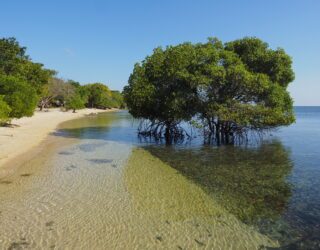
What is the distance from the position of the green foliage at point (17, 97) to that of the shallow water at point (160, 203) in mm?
18151

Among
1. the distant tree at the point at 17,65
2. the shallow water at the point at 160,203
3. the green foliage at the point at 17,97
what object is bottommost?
the shallow water at the point at 160,203

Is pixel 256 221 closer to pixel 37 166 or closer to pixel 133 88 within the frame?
pixel 37 166

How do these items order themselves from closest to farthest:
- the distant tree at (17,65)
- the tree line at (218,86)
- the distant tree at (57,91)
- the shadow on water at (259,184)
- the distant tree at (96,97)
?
the shadow on water at (259,184) → the tree line at (218,86) → the distant tree at (17,65) → the distant tree at (57,91) → the distant tree at (96,97)

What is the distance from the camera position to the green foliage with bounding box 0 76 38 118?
35.8m

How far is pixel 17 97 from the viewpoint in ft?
117

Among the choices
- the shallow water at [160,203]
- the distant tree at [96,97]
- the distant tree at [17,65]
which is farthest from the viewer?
the distant tree at [96,97]

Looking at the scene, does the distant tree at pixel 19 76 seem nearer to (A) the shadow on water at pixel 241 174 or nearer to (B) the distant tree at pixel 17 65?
(B) the distant tree at pixel 17 65

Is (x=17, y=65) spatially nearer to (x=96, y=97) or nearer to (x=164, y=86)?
(x=164, y=86)

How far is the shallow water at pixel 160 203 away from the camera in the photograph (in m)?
8.45

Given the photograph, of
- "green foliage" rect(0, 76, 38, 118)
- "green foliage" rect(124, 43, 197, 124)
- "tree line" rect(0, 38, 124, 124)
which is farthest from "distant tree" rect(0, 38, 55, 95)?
"green foliage" rect(124, 43, 197, 124)

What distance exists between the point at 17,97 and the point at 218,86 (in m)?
23.4

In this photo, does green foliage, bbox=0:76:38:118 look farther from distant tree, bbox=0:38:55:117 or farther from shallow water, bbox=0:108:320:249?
shallow water, bbox=0:108:320:249

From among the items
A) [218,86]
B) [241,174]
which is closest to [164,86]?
[218,86]

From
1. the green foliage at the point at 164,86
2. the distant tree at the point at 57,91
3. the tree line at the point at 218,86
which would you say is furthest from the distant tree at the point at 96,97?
the tree line at the point at 218,86
